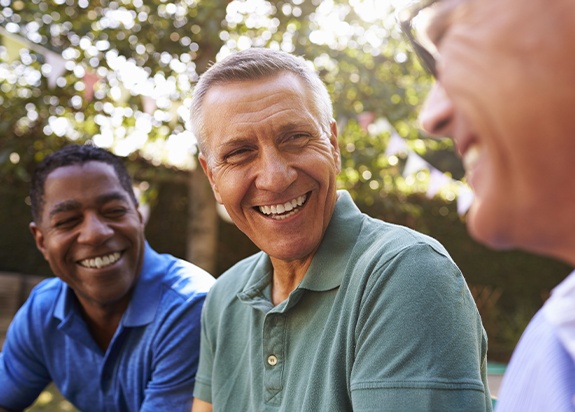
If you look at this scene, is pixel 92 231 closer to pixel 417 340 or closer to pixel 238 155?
pixel 238 155

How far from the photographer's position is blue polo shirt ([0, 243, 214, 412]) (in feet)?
8.21

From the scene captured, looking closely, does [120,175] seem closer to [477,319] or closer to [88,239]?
[88,239]

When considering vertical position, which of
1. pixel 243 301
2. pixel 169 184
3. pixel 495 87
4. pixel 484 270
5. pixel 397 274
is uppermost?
pixel 495 87

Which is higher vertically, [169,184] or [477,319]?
[477,319]

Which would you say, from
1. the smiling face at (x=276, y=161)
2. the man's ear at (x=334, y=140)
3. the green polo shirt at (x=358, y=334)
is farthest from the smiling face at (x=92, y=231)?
the man's ear at (x=334, y=140)

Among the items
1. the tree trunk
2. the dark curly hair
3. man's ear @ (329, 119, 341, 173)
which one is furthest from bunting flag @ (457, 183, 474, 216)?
man's ear @ (329, 119, 341, 173)

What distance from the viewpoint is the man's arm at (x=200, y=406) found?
2207 millimetres

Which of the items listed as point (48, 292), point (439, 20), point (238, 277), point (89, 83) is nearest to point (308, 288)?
point (238, 277)

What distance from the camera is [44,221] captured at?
278 cm

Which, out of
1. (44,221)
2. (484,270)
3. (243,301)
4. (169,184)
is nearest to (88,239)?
(44,221)

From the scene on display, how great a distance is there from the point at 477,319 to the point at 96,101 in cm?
520

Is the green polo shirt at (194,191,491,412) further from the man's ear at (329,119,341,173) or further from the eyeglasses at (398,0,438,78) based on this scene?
the eyeglasses at (398,0,438,78)

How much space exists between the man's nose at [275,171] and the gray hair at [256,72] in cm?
19

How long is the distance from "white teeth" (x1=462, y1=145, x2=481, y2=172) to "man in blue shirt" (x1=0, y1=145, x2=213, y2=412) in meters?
1.83
